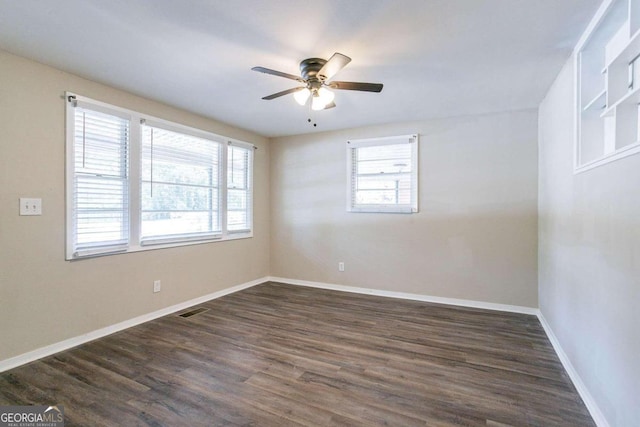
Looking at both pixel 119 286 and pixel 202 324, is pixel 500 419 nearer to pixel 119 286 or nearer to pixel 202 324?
pixel 202 324

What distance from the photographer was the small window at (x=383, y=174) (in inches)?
167

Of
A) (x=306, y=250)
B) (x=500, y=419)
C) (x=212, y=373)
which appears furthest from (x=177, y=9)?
(x=306, y=250)

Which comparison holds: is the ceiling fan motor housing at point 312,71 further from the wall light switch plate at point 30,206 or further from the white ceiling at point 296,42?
the wall light switch plate at point 30,206

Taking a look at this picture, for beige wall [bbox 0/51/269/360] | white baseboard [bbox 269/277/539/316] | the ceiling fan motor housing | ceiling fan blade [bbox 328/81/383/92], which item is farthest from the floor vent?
ceiling fan blade [bbox 328/81/383/92]

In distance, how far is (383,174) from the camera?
445cm

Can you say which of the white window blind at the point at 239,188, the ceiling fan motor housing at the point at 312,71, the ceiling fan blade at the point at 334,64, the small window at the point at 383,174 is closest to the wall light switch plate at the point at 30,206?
the white window blind at the point at 239,188

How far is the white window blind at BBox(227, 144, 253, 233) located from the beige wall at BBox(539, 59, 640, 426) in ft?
12.7

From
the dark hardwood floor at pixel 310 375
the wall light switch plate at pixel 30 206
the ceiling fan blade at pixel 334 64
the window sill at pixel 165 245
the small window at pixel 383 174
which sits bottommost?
the dark hardwood floor at pixel 310 375

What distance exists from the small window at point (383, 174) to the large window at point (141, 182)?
179 centimetres

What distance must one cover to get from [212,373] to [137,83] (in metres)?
2.71

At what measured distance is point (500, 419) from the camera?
71.3 inches

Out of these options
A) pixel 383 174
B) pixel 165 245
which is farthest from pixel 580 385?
pixel 165 245

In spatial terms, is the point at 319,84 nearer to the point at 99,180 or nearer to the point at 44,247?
the point at 99,180

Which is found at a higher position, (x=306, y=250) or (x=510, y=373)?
(x=306, y=250)
